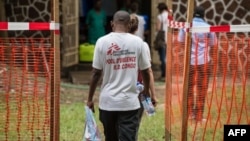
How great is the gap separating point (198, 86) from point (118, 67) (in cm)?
286

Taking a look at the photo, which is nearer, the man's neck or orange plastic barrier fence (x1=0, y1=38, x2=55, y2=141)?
the man's neck

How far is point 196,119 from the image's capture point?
311 inches

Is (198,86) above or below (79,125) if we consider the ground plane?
above

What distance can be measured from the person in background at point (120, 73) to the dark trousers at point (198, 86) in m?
2.48

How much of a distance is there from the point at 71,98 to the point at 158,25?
3238 mm

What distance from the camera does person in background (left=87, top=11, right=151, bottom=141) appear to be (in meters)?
5.62

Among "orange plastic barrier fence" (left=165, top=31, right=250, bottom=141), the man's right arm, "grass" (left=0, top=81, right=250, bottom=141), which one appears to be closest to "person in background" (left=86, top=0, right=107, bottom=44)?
"grass" (left=0, top=81, right=250, bottom=141)

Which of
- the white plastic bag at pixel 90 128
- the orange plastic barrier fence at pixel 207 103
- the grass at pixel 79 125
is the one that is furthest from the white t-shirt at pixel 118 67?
the grass at pixel 79 125

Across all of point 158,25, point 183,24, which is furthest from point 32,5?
point 183,24

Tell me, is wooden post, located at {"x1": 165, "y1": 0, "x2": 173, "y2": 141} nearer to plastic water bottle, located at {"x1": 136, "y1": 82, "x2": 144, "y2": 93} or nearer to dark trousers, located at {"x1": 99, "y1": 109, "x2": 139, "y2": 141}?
plastic water bottle, located at {"x1": 136, "y1": 82, "x2": 144, "y2": 93}

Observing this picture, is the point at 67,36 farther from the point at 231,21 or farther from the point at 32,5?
the point at 231,21

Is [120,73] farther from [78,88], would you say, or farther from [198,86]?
[78,88]

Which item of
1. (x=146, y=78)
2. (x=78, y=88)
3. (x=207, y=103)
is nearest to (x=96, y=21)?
(x=78, y=88)

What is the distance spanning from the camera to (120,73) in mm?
5645
